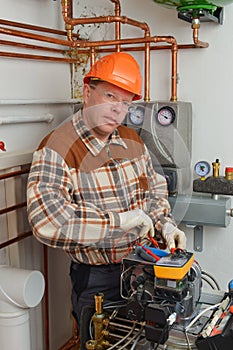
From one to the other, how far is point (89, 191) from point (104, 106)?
0.26 meters

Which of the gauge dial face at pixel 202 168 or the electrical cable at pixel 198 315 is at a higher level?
the gauge dial face at pixel 202 168

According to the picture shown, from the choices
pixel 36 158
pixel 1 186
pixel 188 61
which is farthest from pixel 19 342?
pixel 188 61

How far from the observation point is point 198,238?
1917 millimetres

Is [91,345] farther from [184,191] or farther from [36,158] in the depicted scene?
[184,191]

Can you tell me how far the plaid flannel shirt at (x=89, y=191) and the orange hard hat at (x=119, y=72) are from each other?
165mm

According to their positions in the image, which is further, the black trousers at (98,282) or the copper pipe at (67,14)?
the copper pipe at (67,14)

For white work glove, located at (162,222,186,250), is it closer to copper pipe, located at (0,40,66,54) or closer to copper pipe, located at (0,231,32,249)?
copper pipe, located at (0,231,32,249)

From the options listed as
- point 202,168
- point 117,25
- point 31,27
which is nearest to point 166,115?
point 202,168

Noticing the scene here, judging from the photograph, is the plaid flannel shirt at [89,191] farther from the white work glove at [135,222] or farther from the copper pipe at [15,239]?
the copper pipe at [15,239]

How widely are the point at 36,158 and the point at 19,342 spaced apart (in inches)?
24.7

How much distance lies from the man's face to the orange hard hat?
22 mm

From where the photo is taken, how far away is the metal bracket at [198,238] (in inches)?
75.0

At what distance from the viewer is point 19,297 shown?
4.75ft

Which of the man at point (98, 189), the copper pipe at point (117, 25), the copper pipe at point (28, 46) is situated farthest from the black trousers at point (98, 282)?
the copper pipe at point (117, 25)
